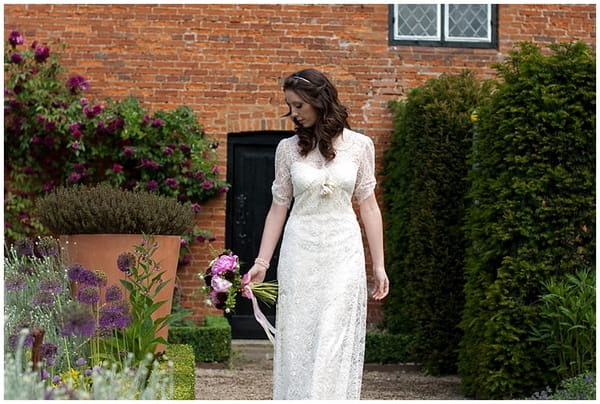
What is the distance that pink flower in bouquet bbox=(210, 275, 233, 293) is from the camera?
14.2ft

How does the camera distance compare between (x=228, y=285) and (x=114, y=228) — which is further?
(x=114, y=228)

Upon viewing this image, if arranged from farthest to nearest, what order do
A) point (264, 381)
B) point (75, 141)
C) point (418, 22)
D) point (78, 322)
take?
point (418, 22), point (75, 141), point (264, 381), point (78, 322)

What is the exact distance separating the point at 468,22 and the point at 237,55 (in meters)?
2.88

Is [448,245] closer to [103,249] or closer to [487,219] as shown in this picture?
[487,219]

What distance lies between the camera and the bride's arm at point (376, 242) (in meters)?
4.35

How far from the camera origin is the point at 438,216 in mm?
8836

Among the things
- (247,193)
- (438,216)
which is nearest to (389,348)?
(438,216)

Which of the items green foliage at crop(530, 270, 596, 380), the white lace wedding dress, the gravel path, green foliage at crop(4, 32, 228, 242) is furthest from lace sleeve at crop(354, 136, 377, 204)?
green foliage at crop(4, 32, 228, 242)

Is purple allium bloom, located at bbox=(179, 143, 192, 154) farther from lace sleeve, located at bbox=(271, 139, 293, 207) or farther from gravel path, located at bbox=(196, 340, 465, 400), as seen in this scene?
lace sleeve, located at bbox=(271, 139, 293, 207)

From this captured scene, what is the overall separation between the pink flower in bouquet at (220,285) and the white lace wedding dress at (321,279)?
0.28m

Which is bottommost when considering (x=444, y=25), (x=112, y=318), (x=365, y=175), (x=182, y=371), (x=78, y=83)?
(x=182, y=371)

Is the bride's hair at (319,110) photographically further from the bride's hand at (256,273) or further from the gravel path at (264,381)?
the gravel path at (264,381)

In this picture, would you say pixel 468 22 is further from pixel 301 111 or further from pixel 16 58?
pixel 301 111

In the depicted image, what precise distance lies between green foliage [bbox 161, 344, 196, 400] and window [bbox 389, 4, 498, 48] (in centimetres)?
553
